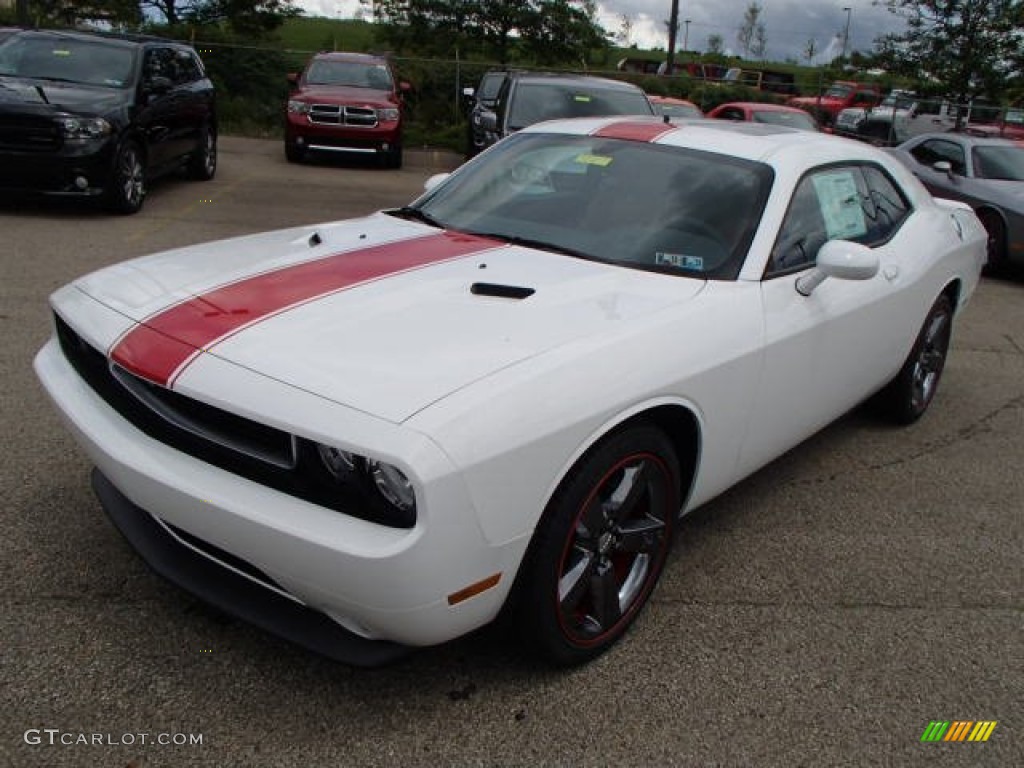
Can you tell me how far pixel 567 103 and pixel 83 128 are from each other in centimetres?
494

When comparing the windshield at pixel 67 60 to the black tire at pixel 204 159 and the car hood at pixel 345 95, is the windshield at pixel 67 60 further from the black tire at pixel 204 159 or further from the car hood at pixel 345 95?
the car hood at pixel 345 95

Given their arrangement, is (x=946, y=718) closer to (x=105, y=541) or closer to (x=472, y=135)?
(x=105, y=541)

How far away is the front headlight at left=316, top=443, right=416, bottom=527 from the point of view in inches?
83.0

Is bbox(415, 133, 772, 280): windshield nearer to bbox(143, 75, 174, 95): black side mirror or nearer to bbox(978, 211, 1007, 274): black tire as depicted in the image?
bbox(143, 75, 174, 95): black side mirror

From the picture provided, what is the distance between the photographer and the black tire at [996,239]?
373 inches

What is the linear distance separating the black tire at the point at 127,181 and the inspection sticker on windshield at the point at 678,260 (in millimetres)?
7048

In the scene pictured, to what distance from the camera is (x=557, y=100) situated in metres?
10.3

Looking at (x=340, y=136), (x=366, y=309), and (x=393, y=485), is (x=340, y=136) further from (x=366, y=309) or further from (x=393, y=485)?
(x=393, y=485)

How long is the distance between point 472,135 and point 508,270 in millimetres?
10539

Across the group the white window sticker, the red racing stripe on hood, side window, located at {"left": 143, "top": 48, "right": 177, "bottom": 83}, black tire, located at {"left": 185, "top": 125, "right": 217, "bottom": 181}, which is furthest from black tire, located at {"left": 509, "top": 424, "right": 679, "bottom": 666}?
black tire, located at {"left": 185, "top": 125, "right": 217, "bottom": 181}

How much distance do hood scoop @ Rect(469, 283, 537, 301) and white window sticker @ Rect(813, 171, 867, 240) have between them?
1522 mm

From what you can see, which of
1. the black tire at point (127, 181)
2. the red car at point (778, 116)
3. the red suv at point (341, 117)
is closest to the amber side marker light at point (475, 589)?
the black tire at point (127, 181)

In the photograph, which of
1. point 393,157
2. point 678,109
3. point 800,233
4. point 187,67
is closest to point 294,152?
point 393,157

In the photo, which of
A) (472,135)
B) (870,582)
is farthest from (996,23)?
(870,582)
